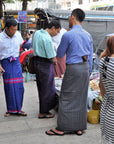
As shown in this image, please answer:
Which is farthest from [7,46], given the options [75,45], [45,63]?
[75,45]

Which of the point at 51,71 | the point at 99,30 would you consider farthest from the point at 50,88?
the point at 99,30

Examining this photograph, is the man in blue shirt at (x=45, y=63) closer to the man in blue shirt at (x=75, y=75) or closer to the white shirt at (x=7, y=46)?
the white shirt at (x=7, y=46)

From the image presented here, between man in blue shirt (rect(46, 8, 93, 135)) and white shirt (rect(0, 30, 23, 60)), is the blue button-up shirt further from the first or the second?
white shirt (rect(0, 30, 23, 60))

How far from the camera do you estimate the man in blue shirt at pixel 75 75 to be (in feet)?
12.1

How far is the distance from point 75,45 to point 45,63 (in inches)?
36.9

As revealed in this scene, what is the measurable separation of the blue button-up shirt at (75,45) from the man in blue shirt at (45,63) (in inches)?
23.7

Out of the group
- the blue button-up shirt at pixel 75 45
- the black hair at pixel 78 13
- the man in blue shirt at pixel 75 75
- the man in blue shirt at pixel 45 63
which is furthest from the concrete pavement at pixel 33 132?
the black hair at pixel 78 13

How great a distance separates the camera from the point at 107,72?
2.36 metres

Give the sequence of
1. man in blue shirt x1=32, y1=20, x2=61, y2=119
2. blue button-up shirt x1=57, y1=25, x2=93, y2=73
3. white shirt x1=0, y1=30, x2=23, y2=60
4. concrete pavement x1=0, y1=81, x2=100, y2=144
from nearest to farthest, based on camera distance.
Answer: blue button-up shirt x1=57, y1=25, x2=93, y2=73 → concrete pavement x1=0, y1=81, x2=100, y2=144 → man in blue shirt x1=32, y1=20, x2=61, y2=119 → white shirt x1=0, y1=30, x2=23, y2=60

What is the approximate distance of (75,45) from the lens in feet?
12.0

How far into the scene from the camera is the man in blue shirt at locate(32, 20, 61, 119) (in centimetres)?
431

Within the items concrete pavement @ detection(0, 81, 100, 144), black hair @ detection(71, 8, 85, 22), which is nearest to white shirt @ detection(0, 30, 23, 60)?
concrete pavement @ detection(0, 81, 100, 144)

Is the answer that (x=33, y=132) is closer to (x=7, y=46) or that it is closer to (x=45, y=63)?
(x=45, y=63)

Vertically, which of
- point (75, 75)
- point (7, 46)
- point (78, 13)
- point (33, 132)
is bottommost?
point (33, 132)
